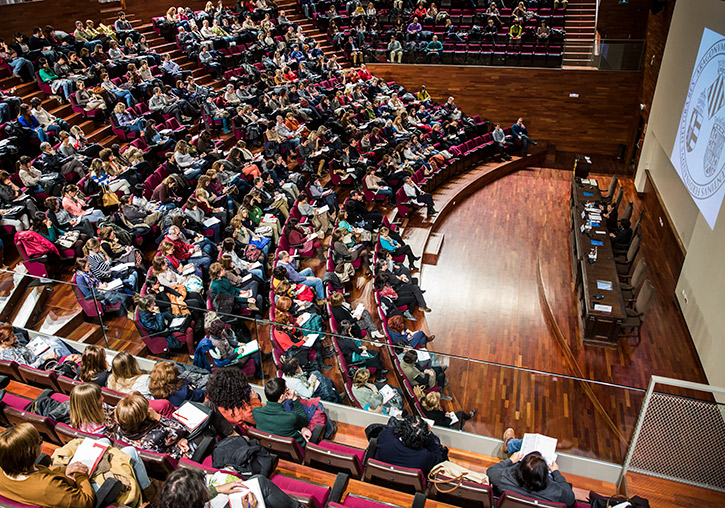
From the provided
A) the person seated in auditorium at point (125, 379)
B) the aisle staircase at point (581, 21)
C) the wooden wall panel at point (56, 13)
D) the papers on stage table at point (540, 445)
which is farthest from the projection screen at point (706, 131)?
the wooden wall panel at point (56, 13)

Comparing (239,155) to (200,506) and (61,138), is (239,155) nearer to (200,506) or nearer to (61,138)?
(61,138)

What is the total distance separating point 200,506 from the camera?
7.09ft

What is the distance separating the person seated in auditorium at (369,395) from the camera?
4137 mm

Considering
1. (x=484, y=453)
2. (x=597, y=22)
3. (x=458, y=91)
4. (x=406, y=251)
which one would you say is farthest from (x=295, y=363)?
(x=597, y=22)

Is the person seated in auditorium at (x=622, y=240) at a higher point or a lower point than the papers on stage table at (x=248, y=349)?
lower

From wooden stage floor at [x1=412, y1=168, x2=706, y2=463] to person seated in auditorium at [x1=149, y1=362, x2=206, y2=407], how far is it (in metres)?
2.06

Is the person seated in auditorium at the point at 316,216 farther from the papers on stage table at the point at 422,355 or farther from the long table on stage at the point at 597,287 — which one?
the long table on stage at the point at 597,287

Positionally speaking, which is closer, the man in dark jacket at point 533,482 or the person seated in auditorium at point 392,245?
the man in dark jacket at point 533,482

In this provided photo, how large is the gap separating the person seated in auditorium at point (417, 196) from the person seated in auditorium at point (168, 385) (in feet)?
19.2

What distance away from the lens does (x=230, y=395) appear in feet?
10.9

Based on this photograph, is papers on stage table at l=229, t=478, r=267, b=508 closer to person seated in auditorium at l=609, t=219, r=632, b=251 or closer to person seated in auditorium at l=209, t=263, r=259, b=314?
person seated in auditorium at l=209, t=263, r=259, b=314

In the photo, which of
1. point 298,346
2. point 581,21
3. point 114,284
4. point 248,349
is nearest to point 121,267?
point 114,284

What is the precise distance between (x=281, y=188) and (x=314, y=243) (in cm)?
141

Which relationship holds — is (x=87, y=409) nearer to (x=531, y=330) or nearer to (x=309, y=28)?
(x=531, y=330)
